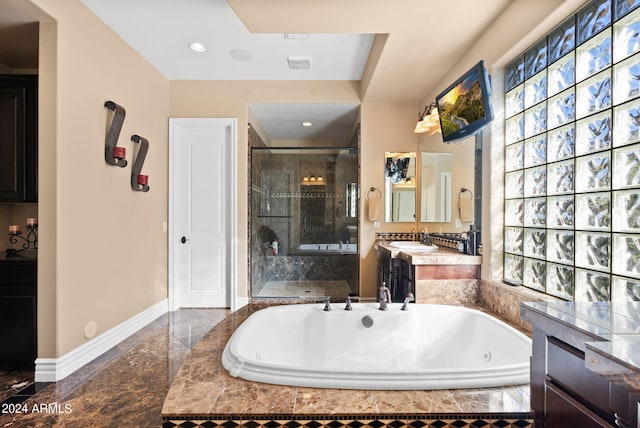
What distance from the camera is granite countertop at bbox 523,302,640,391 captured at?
0.62 meters

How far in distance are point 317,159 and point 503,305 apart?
283 cm

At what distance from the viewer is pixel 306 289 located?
4125 millimetres

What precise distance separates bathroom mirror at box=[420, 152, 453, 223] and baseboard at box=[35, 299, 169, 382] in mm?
3249

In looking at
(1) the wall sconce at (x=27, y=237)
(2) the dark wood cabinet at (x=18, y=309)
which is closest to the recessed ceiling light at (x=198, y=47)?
(1) the wall sconce at (x=27, y=237)

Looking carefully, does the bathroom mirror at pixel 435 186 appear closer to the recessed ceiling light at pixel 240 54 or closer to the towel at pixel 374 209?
the towel at pixel 374 209

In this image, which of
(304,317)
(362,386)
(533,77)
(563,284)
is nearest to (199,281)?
(304,317)

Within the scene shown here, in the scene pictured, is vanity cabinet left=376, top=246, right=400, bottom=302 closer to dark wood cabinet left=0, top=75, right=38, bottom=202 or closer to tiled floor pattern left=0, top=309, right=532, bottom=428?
tiled floor pattern left=0, top=309, right=532, bottom=428

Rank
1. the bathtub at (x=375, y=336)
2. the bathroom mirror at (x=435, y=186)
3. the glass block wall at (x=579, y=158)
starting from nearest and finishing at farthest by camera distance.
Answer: the glass block wall at (x=579, y=158)
the bathtub at (x=375, y=336)
the bathroom mirror at (x=435, y=186)

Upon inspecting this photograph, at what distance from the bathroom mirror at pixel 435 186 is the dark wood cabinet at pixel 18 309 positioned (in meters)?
3.51

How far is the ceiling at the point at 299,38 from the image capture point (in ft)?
6.63

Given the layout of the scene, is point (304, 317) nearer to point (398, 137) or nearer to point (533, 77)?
point (533, 77)

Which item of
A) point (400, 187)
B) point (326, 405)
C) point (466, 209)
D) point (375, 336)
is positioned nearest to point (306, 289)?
point (400, 187)

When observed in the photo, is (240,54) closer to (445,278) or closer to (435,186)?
(435,186)

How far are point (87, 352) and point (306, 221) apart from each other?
8.81 feet
